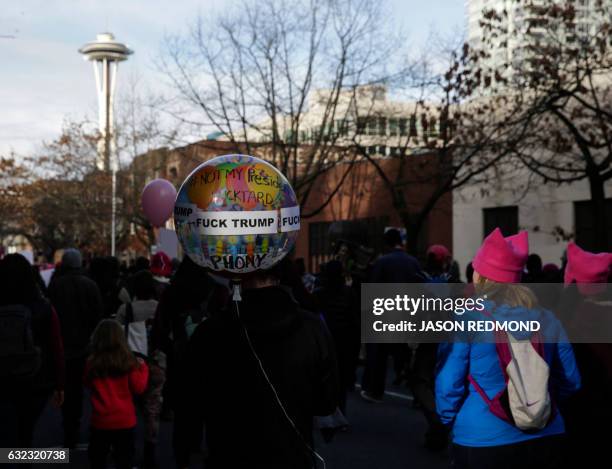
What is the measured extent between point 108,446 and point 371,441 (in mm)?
2951

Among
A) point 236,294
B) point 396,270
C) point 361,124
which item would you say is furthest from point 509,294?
point 361,124

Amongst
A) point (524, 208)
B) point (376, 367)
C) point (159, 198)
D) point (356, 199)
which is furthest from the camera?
point (356, 199)

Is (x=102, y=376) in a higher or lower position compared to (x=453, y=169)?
lower

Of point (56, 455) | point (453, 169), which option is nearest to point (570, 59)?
point (453, 169)

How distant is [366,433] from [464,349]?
17.3 ft

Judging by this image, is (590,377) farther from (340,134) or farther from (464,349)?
(340,134)

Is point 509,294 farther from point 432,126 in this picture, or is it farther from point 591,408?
point 432,126

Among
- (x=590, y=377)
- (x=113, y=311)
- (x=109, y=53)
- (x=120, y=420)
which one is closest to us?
(x=590, y=377)

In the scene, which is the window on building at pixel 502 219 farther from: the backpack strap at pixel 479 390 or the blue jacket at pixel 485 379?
the backpack strap at pixel 479 390

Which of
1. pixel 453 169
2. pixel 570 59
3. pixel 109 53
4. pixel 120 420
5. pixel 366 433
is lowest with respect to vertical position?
Answer: pixel 366 433

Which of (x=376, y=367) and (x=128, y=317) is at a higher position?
(x=128, y=317)

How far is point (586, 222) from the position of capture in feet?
83.3

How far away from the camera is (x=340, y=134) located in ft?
82.5

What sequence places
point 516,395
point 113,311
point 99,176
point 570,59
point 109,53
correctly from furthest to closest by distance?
point 109,53 → point 99,176 → point 570,59 → point 113,311 → point 516,395
